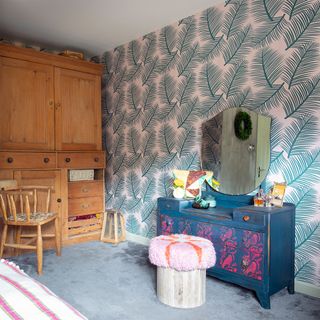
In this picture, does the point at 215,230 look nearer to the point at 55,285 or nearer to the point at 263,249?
the point at 263,249

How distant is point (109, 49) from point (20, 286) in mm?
3565

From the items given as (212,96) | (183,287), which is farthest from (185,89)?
(183,287)

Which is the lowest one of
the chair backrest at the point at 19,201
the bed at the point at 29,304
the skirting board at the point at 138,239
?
the skirting board at the point at 138,239

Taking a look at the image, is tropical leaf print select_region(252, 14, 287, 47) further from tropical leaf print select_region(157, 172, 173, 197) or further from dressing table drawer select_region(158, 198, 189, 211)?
tropical leaf print select_region(157, 172, 173, 197)

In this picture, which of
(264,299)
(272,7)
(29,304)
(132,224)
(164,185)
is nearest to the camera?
(29,304)

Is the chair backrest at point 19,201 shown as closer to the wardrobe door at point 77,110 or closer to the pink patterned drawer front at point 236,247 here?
the wardrobe door at point 77,110

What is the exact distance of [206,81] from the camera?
3.09m

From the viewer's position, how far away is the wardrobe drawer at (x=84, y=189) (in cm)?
376

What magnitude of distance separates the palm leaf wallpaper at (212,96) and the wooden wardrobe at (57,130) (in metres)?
0.31

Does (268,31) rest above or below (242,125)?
above

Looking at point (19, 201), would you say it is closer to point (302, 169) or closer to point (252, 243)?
point (252, 243)

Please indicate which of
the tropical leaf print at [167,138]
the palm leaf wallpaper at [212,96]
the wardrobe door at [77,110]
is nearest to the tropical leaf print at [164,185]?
the palm leaf wallpaper at [212,96]

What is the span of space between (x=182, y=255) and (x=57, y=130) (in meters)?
2.18

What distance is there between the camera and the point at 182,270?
2109mm
